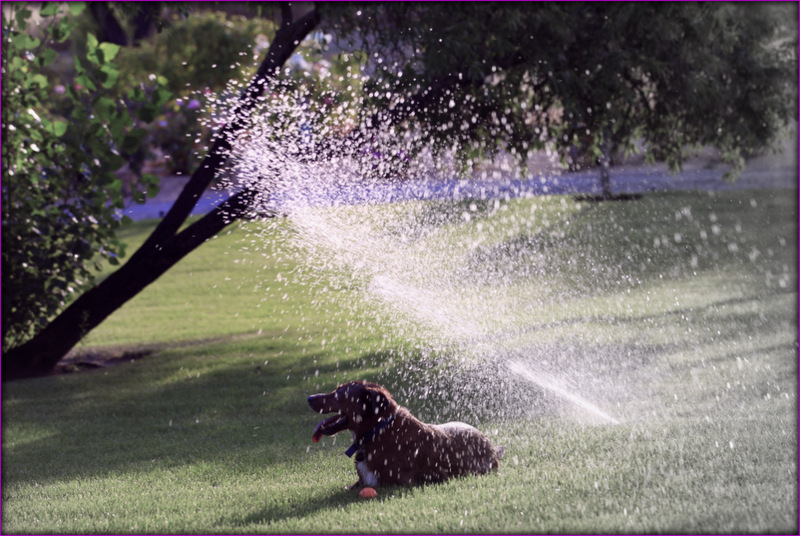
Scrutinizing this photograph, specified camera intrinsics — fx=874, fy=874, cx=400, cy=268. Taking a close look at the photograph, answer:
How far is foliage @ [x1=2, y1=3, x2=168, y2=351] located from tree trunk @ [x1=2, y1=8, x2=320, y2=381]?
202 millimetres

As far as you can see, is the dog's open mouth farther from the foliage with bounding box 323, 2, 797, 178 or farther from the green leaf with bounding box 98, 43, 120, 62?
the green leaf with bounding box 98, 43, 120, 62

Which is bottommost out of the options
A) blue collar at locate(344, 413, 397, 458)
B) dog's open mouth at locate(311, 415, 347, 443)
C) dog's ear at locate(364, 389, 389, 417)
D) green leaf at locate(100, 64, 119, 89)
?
blue collar at locate(344, 413, 397, 458)

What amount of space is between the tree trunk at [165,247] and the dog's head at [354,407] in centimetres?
407

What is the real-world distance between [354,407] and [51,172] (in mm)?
5723

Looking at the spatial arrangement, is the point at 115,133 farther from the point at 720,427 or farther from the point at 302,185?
the point at 720,427

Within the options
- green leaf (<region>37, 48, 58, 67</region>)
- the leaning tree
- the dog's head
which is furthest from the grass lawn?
green leaf (<region>37, 48, 58, 67</region>)

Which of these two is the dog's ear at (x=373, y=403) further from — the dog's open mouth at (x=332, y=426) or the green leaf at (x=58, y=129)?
the green leaf at (x=58, y=129)

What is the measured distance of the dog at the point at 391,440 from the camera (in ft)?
13.5

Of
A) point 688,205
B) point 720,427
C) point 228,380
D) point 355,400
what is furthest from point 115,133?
point 688,205

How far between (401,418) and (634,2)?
5.71m

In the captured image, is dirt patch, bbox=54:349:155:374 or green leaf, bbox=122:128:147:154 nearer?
green leaf, bbox=122:128:147:154

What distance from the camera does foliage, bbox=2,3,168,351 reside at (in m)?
8.20

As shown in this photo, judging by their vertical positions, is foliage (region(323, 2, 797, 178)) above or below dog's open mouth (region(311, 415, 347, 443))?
above

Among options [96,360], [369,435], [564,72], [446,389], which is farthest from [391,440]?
[96,360]
